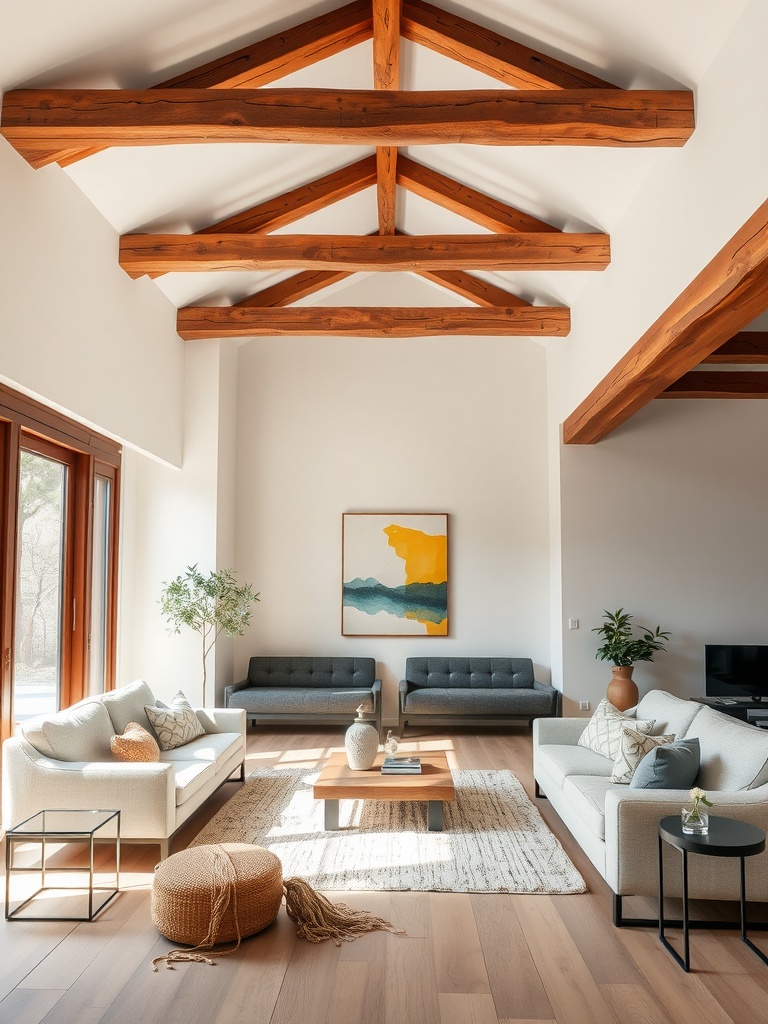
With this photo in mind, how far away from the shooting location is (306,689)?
7.72 m

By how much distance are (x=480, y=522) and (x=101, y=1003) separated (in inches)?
240

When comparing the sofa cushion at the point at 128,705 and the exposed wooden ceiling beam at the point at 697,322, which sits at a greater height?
the exposed wooden ceiling beam at the point at 697,322

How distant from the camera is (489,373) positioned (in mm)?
8414

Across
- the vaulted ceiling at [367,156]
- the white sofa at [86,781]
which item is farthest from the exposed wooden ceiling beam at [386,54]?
the white sofa at [86,781]

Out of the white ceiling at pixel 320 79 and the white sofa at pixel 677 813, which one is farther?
the white ceiling at pixel 320 79

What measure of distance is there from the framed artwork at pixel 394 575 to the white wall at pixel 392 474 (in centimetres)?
11

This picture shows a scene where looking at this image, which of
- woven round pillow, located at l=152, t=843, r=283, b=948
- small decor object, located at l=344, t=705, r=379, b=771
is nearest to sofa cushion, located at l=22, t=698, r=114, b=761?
woven round pillow, located at l=152, t=843, r=283, b=948

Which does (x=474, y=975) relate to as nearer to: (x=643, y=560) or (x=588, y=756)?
(x=588, y=756)

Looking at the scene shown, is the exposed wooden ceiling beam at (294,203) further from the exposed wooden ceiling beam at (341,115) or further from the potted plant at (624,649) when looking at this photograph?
the potted plant at (624,649)

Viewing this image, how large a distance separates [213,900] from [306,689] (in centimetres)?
456

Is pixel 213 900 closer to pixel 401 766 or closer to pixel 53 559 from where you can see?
pixel 401 766

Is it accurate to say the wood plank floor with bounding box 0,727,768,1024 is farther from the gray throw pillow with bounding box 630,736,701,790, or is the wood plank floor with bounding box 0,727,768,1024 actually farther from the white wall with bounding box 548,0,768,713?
the white wall with bounding box 548,0,768,713

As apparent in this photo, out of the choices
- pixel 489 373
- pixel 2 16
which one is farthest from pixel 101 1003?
pixel 489 373

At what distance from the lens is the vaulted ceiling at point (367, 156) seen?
392 centimetres
